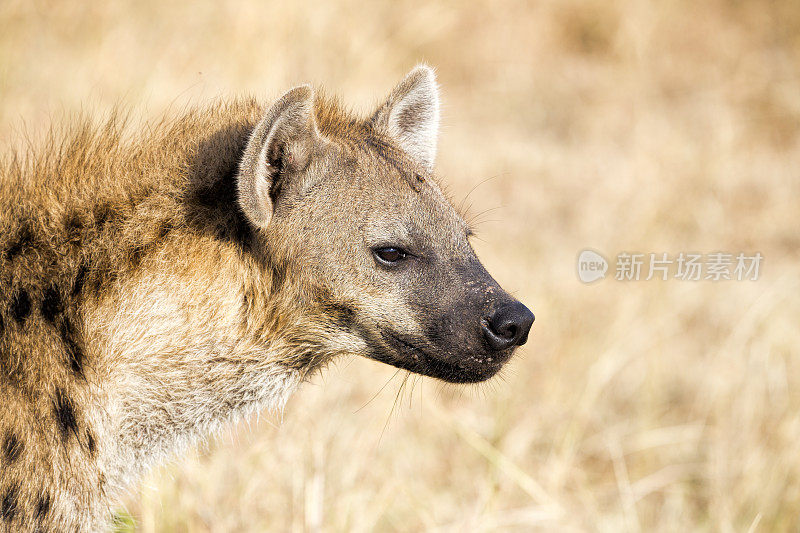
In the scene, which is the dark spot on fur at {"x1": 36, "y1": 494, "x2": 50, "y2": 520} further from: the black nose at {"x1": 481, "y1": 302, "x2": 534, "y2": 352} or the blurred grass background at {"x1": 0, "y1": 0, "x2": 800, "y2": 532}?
the black nose at {"x1": 481, "y1": 302, "x2": 534, "y2": 352}

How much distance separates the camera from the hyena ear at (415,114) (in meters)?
3.54

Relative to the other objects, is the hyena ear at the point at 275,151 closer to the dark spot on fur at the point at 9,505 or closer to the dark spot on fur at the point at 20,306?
the dark spot on fur at the point at 20,306

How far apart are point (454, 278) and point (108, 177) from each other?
3.97ft

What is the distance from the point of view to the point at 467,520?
4.29m

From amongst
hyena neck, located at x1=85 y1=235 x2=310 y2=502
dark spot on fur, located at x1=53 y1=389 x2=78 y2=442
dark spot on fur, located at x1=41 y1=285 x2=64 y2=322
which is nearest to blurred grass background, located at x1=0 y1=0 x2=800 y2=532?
hyena neck, located at x1=85 y1=235 x2=310 y2=502

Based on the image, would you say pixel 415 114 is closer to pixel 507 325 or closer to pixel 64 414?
pixel 507 325

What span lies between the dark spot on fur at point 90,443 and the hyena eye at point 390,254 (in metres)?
1.07

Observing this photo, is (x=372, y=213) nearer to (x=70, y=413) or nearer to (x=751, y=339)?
(x=70, y=413)

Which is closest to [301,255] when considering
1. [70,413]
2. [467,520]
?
[70,413]

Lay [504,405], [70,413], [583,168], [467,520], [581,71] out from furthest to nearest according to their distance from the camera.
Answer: [581,71], [583,168], [504,405], [467,520], [70,413]

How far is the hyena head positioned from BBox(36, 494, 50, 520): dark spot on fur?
966 mm

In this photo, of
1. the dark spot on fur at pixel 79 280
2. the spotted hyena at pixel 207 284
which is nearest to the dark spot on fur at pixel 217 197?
the spotted hyena at pixel 207 284

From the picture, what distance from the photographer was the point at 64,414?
2.62 meters

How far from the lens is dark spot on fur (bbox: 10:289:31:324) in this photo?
2633mm
